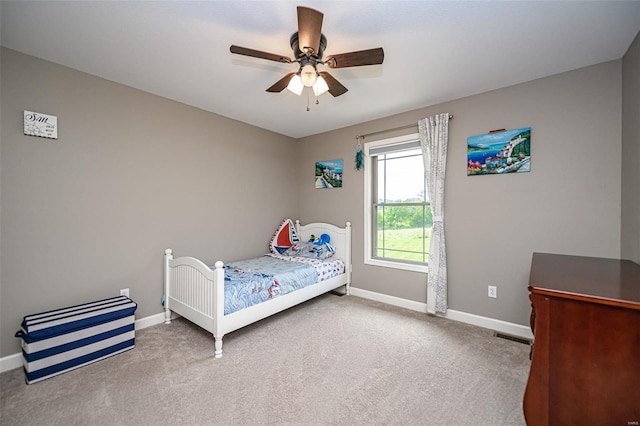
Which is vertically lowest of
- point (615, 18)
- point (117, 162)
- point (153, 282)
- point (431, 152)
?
point (153, 282)

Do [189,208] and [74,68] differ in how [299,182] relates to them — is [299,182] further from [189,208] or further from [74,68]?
[74,68]

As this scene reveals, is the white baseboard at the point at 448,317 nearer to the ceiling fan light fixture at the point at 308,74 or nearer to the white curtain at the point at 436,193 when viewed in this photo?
the white curtain at the point at 436,193

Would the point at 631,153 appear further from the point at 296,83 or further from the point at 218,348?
the point at 218,348

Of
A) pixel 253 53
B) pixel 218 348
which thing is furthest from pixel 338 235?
pixel 253 53

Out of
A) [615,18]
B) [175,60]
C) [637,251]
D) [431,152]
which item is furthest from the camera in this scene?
[431,152]

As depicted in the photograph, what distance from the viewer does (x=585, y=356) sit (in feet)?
3.42

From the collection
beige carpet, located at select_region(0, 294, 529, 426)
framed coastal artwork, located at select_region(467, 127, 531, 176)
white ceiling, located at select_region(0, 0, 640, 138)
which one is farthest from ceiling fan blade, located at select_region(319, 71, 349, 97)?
beige carpet, located at select_region(0, 294, 529, 426)

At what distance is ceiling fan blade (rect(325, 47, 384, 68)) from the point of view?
1632 mm

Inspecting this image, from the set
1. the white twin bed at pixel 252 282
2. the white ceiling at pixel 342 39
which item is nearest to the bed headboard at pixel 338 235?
the white twin bed at pixel 252 282

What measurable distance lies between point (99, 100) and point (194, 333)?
2.41 m

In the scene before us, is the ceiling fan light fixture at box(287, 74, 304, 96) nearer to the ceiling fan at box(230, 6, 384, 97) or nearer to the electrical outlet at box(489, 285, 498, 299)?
the ceiling fan at box(230, 6, 384, 97)

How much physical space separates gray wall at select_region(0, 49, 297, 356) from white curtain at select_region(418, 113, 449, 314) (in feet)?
8.06

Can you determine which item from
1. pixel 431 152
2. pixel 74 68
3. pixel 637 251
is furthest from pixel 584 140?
pixel 74 68

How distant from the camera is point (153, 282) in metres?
2.77
